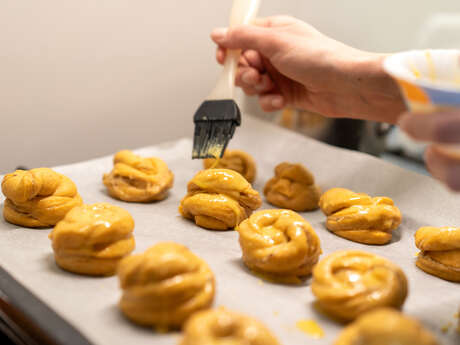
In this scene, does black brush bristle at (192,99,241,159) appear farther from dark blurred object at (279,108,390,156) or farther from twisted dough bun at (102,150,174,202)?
dark blurred object at (279,108,390,156)

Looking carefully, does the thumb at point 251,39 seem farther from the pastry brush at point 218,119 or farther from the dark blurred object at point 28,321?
the dark blurred object at point 28,321

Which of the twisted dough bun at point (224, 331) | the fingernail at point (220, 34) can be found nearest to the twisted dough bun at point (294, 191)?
the fingernail at point (220, 34)

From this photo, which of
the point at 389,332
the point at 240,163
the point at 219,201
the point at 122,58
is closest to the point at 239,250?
the point at 219,201

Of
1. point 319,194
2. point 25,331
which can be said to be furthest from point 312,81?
point 25,331

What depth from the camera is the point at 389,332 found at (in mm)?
1165

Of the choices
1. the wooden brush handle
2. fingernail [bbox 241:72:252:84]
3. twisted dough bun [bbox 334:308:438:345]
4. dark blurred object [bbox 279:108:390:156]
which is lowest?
dark blurred object [bbox 279:108:390:156]

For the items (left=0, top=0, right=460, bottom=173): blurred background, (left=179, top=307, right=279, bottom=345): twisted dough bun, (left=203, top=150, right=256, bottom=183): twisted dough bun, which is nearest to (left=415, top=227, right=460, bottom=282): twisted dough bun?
(left=179, top=307, right=279, bottom=345): twisted dough bun

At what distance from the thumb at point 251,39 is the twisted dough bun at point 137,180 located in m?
0.68

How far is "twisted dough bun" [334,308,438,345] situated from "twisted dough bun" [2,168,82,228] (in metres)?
1.24

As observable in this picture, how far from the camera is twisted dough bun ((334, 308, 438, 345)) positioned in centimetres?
116

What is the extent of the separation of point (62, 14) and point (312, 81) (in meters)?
1.33

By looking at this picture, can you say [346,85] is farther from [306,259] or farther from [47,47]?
[47,47]

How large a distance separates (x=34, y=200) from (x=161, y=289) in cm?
84

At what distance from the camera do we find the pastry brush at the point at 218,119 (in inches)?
87.7
